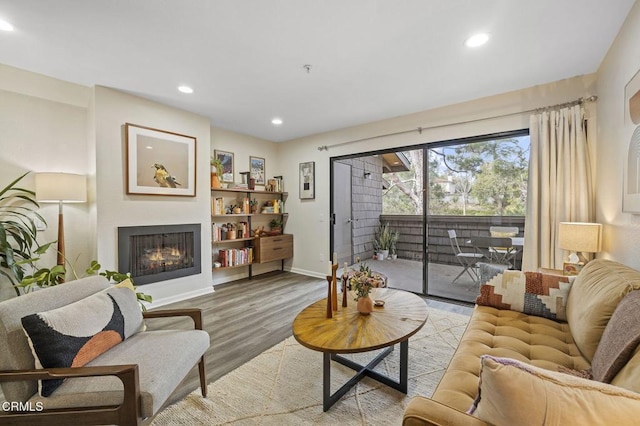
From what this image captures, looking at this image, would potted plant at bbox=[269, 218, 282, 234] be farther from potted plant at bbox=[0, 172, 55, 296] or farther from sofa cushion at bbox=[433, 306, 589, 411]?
sofa cushion at bbox=[433, 306, 589, 411]

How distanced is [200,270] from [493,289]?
11.7ft

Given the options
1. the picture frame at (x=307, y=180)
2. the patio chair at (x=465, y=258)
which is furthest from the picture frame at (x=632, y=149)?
the picture frame at (x=307, y=180)

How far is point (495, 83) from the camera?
288cm

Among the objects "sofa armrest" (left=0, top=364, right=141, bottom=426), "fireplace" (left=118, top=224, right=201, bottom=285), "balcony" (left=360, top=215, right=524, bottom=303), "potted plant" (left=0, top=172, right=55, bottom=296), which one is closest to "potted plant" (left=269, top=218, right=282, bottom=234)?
"fireplace" (left=118, top=224, right=201, bottom=285)

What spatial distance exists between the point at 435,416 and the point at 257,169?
4759 millimetres

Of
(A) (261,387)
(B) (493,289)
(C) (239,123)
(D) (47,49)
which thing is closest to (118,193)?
(D) (47,49)

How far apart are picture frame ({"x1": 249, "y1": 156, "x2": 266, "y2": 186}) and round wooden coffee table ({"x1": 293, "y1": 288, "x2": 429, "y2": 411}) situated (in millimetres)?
3434

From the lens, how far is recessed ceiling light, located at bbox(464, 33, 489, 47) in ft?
6.84

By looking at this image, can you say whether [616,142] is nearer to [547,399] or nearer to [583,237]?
[583,237]

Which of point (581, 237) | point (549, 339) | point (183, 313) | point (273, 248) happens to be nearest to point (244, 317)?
point (183, 313)

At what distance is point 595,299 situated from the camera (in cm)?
140

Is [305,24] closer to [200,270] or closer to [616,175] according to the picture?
[616,175]

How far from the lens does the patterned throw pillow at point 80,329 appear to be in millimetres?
1166

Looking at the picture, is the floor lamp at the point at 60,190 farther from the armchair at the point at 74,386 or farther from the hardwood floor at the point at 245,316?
the armchair at the point at 74,386
